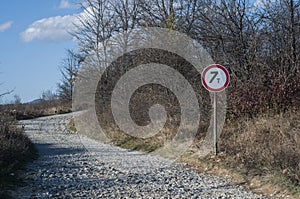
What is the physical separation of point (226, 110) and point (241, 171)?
570cm

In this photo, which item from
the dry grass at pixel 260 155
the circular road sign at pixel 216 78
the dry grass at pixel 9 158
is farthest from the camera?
the circular road sign at pixel 216 78

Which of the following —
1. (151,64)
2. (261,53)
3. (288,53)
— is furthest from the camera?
(151,64)

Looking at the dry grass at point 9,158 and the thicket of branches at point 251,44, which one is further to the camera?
the thicket of branches at point 251,44

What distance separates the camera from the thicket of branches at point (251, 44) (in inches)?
529

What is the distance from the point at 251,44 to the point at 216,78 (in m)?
5.40

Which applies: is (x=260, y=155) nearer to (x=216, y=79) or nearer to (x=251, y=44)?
(x=216, y=79)

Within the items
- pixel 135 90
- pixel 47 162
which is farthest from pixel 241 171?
pixel 135 90

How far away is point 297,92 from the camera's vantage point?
13.0m

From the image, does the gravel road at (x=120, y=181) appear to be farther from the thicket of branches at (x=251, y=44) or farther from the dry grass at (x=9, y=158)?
the thicket of branches at (x=251, y=44)

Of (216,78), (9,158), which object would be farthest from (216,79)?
(9,158)

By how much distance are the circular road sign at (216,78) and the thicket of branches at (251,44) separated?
3262 mm

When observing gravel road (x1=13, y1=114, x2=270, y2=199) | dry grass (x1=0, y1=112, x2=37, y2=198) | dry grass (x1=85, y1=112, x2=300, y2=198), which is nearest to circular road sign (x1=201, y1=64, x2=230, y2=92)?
dry grass (x1=85, y1=112, x2=300, y2=198)

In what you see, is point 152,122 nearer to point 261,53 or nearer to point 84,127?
point 261,53

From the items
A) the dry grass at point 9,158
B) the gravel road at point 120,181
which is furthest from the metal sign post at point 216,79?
the dry grass at point 9,158
